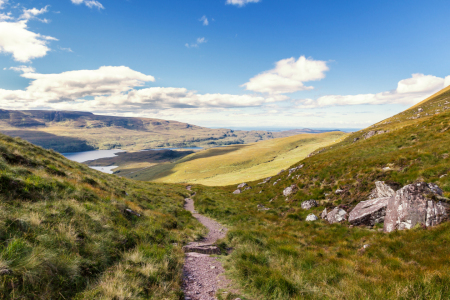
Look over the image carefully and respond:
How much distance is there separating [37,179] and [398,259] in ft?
58.8

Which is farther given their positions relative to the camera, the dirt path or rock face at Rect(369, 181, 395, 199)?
rock face at Rect(369, 181, 395, 199)

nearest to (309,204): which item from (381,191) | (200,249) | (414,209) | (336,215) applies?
(336,215)

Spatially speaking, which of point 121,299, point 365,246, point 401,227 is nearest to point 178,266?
point 121,299

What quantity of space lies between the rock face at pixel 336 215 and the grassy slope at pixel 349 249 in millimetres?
881

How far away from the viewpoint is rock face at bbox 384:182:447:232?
990 cm

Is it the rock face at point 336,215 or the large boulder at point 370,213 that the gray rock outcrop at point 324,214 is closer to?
the rock face at point 336,215

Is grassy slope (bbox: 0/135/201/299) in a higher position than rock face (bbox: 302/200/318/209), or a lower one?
higher

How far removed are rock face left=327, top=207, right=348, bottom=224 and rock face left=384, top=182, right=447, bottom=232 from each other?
3.45 m

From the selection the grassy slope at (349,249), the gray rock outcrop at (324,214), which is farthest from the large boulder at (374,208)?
the gray rock outcrop at (324,214)

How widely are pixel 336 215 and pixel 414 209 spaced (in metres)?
5.63

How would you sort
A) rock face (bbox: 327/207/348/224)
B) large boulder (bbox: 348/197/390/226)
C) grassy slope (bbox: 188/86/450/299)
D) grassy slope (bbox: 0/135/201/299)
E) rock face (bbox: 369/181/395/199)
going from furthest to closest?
rock face (bbox: 327/207/348/224)
rock face (bbox: 369/181/395/199)
large boulder (bbox: 348/197/390/226)
grassy slope (bbox: 188/86/450/299)
grassy slope (bbox: 0/135/201/299)

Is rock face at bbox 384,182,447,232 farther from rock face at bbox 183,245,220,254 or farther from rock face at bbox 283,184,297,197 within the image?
rock face at bbox 283,184,297,197

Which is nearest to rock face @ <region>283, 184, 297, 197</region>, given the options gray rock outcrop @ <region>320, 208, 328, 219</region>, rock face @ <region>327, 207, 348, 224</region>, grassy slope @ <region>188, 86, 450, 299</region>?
grassy slope @ <region>188, 86, 450, 299</region>

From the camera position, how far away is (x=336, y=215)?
15.5 m
